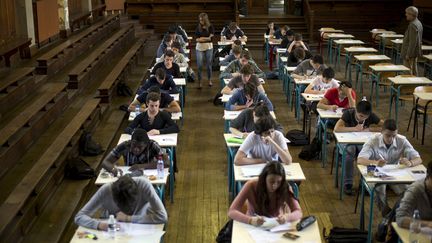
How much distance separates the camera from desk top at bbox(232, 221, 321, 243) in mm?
5277

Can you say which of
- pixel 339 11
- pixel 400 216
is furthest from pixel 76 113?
pixel 339 11

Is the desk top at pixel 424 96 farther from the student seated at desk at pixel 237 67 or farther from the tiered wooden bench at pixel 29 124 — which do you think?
the tiered wooden bench at pixel 29 124

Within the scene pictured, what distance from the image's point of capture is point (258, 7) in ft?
83.0

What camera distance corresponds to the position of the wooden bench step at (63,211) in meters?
7.02

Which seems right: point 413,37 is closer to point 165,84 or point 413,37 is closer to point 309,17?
point 165,84

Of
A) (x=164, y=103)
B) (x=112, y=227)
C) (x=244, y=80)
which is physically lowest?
(x=112, y=227)

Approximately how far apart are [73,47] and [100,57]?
0.73m

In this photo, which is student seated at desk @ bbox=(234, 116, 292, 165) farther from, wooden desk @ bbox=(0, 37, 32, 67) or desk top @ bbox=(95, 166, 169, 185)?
wooden desk @ bbox=(0, 37, 32, 67)

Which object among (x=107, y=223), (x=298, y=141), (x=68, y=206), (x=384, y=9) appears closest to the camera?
(x=107, y=223)

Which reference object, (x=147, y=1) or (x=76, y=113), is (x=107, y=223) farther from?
(x=147, y=1)

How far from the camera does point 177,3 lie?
80.8ft

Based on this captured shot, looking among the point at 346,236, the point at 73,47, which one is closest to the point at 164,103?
the point at 346,236

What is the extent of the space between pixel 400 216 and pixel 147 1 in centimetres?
1997

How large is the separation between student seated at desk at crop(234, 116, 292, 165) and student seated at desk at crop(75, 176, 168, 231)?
1.71 meters
